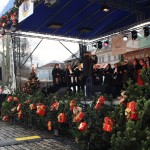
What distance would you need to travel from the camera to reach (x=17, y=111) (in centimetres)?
945

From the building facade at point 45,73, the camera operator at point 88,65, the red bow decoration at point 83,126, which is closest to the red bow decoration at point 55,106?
the red bow decoration at point 83,126

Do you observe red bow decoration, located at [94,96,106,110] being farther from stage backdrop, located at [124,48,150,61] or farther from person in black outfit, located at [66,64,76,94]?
stage backdrop, located at [124,48,150,61]

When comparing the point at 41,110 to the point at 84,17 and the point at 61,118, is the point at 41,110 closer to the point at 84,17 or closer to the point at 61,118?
the point at 61,118

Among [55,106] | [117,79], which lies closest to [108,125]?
[55,106]

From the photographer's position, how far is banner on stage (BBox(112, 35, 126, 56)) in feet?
39.3

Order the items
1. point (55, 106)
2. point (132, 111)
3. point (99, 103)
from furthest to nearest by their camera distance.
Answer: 1. point (55, 106)
2. point (99, 103)
3. point (132, 111)

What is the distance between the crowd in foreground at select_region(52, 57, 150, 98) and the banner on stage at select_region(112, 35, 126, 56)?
52.2 inches

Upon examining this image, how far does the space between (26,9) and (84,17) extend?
2.93m

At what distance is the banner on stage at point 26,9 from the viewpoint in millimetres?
8219

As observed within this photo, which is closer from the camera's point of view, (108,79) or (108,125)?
(108,125)

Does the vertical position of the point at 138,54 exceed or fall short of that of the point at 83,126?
it exceeds it

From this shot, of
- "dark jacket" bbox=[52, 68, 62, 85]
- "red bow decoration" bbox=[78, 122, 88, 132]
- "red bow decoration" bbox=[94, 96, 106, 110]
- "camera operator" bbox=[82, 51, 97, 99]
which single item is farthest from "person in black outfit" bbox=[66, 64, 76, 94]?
"red bow decoration" bbox=[78, 122, 88, 132]

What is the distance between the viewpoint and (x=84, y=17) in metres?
10.8

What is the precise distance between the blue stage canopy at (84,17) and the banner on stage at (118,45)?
443 mm
